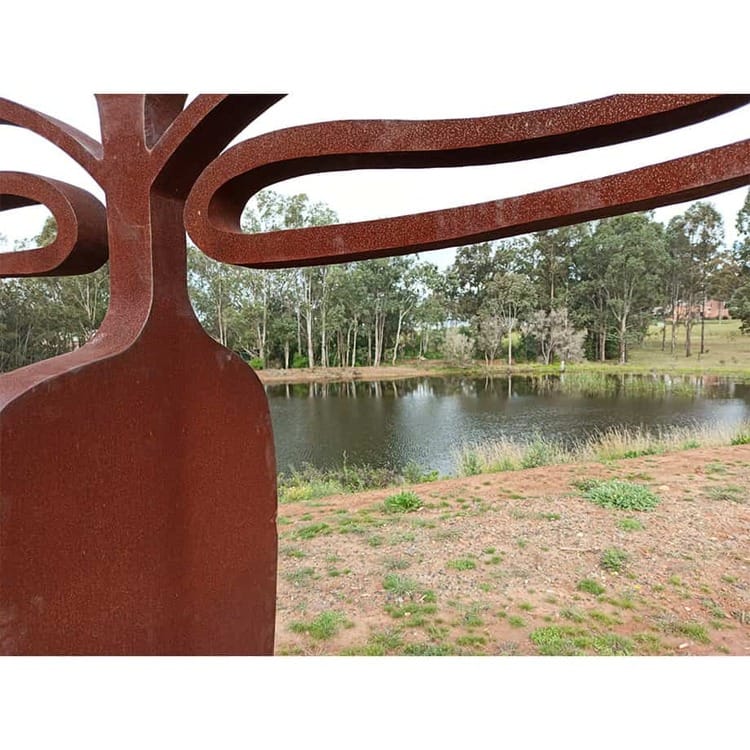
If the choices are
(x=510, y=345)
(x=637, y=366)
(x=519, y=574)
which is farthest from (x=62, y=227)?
(x=637, y=366)

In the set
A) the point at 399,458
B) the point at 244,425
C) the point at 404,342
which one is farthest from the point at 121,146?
the point at 404,342

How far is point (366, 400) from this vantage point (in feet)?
36.8

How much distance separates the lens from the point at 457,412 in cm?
978

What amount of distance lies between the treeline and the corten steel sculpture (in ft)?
38.8

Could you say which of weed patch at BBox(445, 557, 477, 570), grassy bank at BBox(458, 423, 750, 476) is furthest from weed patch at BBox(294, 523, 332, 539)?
grassy bank at BBox(458, 423, 750, 476)

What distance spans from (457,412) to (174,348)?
8796 mm

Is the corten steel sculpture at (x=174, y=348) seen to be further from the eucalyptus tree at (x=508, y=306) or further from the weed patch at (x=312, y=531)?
the eucalyptus tree at (x=508, y=306)

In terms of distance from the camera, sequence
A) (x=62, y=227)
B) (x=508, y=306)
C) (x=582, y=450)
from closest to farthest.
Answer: (x=62, y=227) < (x=582, y=450) < (x=508, y=306)

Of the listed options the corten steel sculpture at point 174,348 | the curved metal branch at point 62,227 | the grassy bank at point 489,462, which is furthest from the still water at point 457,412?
the curved metal branch at point 62,227

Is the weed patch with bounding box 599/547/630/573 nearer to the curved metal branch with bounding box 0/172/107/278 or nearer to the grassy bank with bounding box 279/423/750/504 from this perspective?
the grassy bank with bounding box 279/423/750/504

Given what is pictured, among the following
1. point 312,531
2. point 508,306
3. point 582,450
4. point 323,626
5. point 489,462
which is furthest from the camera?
point 508,306

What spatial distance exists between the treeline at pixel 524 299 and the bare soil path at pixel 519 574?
996 centimetres

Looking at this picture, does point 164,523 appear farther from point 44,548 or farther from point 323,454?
point 323,454

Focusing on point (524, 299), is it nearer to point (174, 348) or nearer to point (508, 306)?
point (508, 306)
